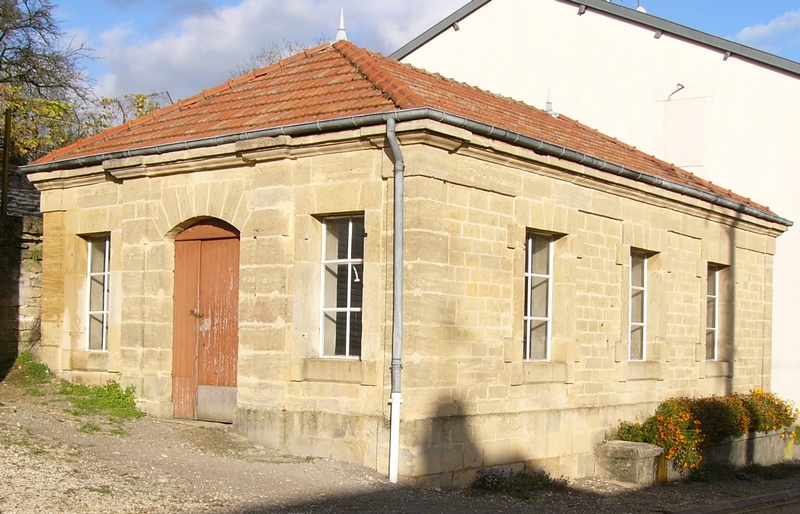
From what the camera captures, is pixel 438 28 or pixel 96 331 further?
pixel 438 28

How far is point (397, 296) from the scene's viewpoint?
9922 mm

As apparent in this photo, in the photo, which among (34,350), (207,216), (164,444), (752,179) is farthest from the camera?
(752,179)

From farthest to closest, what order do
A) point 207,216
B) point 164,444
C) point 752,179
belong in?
1. point 752,179
2. point 207,216
3. point 164,444

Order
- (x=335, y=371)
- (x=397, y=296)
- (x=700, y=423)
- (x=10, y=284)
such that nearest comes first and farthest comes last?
(x=397, y=296), (x=335, y=371), (x=700, y=423), (x=10, y=284)

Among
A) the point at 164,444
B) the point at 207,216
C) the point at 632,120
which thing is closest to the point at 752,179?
the point at 632,120

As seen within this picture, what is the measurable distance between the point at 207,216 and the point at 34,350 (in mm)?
4315

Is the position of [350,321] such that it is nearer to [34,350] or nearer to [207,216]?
[207,216]

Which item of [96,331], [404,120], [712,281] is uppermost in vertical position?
[404,120]

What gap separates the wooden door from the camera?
11695mm

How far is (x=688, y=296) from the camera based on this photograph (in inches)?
588

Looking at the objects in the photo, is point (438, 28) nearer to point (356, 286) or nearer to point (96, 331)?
Answer: point (96, 331)

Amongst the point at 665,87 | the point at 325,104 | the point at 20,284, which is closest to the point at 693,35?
the point at 665,87

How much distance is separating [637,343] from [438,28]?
34.1 ft

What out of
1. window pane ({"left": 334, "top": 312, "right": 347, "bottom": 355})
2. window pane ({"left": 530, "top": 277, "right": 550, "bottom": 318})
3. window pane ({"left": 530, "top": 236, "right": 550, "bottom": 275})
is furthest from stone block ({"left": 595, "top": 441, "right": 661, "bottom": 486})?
window pane ({"left": 334, "top": 312, "right": 347, "bottom": 355})
